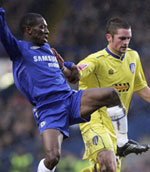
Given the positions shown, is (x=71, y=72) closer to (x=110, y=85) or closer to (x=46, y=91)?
(x=46, y=91)

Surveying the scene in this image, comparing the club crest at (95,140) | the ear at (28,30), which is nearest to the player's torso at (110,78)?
the club crest at (95,140)

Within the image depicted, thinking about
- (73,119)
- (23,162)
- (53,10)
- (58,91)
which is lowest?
(23,162)

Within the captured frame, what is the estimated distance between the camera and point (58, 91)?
4227 millimetres

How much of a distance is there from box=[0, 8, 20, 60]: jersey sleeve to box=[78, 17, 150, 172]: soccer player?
37.2 inches

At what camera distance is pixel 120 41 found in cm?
521

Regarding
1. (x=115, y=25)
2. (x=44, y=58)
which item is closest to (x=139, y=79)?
(x=115, y=25)

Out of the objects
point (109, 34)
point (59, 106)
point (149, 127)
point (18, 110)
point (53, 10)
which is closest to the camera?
point (59, 106)

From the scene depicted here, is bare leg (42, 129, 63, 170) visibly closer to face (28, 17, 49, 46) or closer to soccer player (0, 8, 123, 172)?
soccer player (0, 8, 123, 172)

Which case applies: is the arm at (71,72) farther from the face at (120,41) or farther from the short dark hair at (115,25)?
the short dark hair at (115,25)

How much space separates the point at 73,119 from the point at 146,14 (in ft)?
24.6

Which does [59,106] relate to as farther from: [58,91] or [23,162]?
[23,162]

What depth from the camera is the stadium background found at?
8922 mm

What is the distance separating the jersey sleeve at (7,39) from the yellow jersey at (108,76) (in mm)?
985

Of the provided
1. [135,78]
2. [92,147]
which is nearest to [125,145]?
[92,147]
